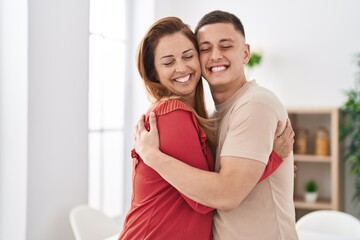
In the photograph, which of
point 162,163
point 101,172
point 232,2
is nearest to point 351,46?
point 232,2

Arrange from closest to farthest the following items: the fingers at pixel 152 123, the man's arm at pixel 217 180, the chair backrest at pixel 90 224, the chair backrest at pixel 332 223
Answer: the man's arm at pixel 217 180 < the fingers at pixel 152 123 < the chair backrest at pixel 90 224 < the chair backrest at pixel 332 223

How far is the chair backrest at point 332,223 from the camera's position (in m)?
2.93

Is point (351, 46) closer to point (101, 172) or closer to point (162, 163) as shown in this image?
point (101, 172)

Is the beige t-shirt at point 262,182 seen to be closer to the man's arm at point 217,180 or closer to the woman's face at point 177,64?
the man's arm at point 217,180

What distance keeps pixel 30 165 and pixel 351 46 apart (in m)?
2.88

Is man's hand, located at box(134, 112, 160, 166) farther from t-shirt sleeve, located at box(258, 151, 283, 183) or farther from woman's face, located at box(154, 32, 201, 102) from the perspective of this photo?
t-shirt sleeve, located at box(258, 151, 283, 183)

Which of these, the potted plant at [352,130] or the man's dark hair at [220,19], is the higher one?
the man's dark hair at [220,19]

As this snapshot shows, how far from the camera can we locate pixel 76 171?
3.03 metres

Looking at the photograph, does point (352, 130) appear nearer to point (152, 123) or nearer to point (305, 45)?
point (305, 45)

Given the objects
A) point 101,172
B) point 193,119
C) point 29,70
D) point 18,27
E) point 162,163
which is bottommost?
point 101,172

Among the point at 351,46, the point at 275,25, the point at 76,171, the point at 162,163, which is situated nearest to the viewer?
the point at 162,163

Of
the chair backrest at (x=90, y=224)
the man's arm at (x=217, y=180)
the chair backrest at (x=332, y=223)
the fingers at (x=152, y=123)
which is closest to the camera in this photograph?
the man's arm at (x=217, y=180)

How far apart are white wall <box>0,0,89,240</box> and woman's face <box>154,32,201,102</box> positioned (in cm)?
114

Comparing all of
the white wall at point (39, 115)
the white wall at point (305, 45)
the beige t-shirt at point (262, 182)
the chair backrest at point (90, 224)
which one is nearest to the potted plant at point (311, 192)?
the white wall at point (305, 45)
